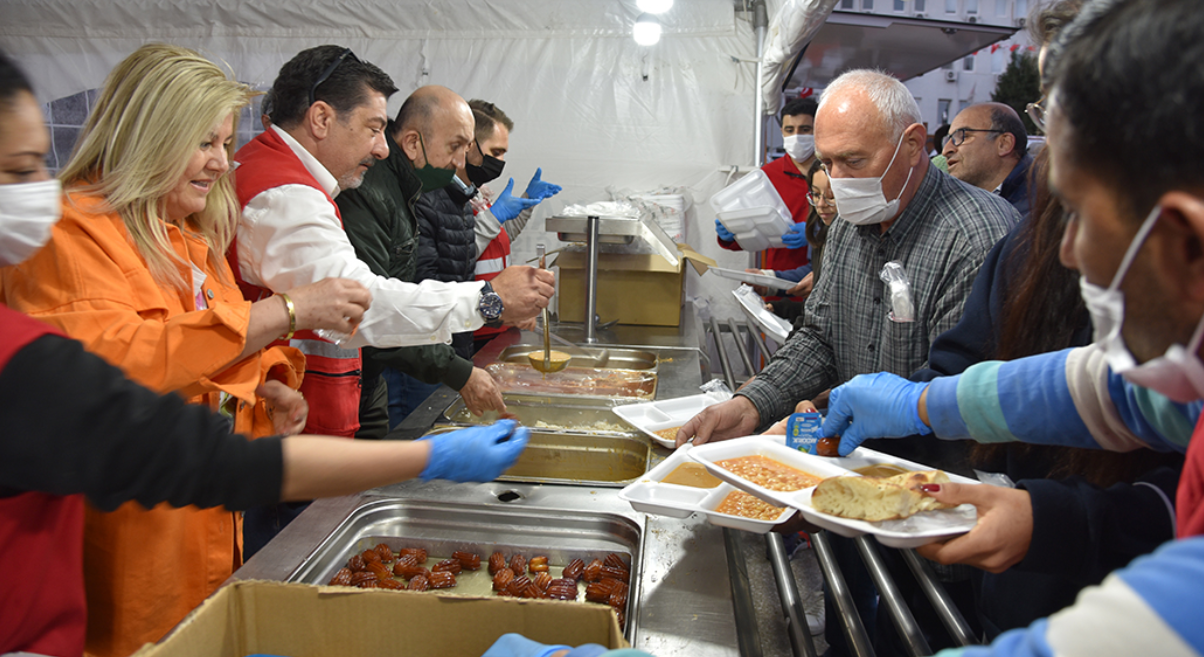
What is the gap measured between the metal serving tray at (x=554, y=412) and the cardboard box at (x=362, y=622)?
1416mm

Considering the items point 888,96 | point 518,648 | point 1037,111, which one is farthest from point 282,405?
point 1037,111

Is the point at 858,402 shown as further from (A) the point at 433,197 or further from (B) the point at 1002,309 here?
(A) the point at 433,197

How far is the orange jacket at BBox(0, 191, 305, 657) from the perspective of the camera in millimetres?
1326

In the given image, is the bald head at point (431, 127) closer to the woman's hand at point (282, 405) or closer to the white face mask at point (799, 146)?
the woman's hand at point (282, 405)

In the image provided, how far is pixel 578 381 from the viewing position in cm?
327

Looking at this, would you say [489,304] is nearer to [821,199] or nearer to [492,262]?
[821,199]

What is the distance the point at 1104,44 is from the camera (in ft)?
1.90

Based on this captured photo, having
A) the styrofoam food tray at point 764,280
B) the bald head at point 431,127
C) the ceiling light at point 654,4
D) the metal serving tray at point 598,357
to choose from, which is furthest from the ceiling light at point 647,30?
the metal serving tray at point 598,357

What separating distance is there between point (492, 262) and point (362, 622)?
3.38 meters

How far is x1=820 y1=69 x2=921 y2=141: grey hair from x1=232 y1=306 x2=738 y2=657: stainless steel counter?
1.26 metres

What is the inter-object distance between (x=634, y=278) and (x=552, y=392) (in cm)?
178

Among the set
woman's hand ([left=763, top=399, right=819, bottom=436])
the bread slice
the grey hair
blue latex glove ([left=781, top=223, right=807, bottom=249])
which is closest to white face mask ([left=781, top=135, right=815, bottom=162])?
blue latex glove ([left=781, top=223, right=807, bottom=249])

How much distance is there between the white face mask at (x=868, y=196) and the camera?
6.79 feet

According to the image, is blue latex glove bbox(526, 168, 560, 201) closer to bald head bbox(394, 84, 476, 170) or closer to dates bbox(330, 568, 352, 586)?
bald head bbox(394, 84, 476, 170)
